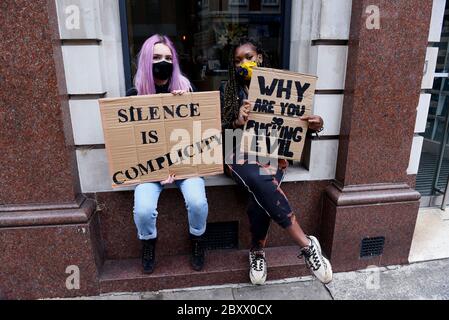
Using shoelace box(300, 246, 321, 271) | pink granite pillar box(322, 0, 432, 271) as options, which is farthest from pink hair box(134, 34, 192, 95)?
shoelace box(300, 246, 321, 271)

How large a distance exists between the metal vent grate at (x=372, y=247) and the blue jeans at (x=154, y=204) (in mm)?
1585

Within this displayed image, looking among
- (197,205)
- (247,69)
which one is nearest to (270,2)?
(247,69)

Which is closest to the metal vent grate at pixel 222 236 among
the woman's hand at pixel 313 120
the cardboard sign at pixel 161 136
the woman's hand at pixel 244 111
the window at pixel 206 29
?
the cardboard sign at pixel 161 136

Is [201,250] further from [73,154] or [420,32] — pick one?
[420,32]

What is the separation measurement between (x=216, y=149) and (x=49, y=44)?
1.46m

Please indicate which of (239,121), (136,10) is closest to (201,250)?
(239,121)

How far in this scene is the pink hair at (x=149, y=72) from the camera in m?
2.78

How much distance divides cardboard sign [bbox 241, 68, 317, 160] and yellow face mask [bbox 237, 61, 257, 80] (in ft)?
0.56

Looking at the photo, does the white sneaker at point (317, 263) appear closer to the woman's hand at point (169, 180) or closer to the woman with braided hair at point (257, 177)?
the woman with braided hair at point (257, 177)

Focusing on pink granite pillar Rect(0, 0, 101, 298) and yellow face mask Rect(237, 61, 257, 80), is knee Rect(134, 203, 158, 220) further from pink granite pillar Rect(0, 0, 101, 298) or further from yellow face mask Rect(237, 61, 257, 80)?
yellow face mask Rect(237, 61, 257, 80)

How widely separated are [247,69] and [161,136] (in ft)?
2.91

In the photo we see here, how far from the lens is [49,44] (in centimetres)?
254

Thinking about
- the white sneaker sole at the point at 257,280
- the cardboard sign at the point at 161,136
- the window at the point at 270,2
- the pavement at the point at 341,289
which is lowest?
the pavement at the point at 341,289

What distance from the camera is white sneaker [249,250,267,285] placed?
9.96 ft
